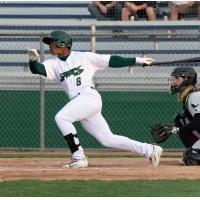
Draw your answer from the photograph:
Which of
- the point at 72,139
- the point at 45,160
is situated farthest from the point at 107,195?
the point at 45,160

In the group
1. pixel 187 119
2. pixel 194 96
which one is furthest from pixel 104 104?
pixel 194 96

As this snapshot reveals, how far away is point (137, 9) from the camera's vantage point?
55.8ft

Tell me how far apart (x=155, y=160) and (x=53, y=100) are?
4.92 meters

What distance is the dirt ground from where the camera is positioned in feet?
31.6

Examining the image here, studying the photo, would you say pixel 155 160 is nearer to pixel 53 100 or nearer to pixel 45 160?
pixel 45 160

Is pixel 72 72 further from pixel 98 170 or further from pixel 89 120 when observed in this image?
pixel 98 170

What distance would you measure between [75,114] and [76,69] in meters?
0.55

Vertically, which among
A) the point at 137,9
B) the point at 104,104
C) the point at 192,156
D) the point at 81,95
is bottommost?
the point at 104,104

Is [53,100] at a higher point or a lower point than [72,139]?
lower

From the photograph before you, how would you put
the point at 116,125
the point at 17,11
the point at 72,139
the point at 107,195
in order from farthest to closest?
the point at 17,11
the point at 116,125
the point at 72,139
the point at 107,195

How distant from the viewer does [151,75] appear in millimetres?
15188

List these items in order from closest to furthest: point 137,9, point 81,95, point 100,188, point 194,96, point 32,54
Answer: point 100,188
point 32,54
point 81,95
point 194,96
point 137,9

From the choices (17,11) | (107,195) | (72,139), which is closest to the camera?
(107,195)

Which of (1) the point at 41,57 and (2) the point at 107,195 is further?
(1) the point at 41,57
